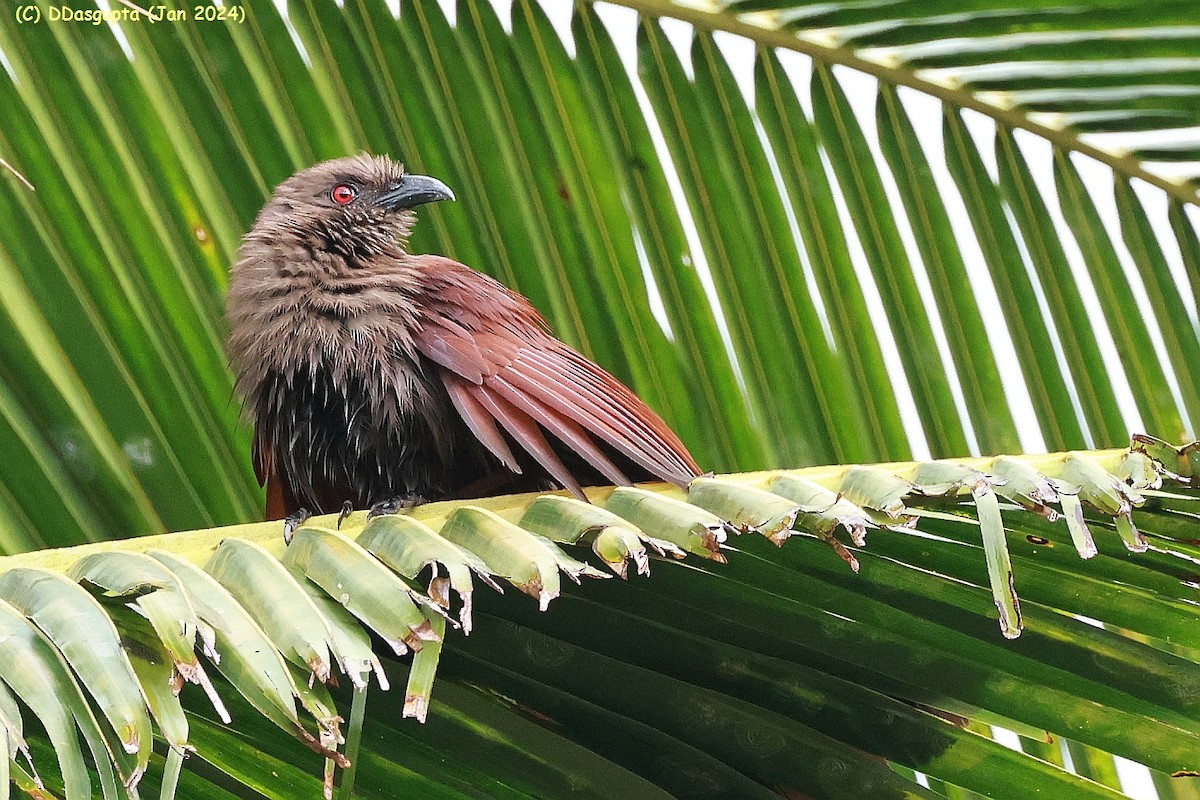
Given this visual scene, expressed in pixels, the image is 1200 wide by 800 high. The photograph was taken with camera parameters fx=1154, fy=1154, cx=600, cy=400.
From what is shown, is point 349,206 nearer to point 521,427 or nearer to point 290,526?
point 521,427

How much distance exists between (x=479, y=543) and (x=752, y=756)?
0.38 m

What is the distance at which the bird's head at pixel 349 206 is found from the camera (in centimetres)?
244

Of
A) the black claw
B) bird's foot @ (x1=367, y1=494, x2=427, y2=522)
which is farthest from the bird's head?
the black claw

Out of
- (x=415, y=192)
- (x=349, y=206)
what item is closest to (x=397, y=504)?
(x=415, y=192)

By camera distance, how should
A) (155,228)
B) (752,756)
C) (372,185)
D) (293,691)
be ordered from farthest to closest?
1. (372,185)
2. (155,228)
3. (752,756)
4. (293,691)

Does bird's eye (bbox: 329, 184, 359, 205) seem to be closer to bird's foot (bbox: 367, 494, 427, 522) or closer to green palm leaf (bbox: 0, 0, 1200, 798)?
green palm leaf (bbox: 0, 0, 1200, 798)

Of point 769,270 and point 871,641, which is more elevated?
point 769,270

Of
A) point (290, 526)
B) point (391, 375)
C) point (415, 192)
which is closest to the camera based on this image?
point (290, 526)

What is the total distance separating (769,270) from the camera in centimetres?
240

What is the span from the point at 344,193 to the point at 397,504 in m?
0.86

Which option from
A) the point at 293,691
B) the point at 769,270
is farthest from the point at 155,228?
the point at 293,691

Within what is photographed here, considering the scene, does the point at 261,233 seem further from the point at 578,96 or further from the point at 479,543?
the point at 479,543

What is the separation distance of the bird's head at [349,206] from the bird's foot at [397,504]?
0.63m

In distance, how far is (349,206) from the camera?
2.63 metres
